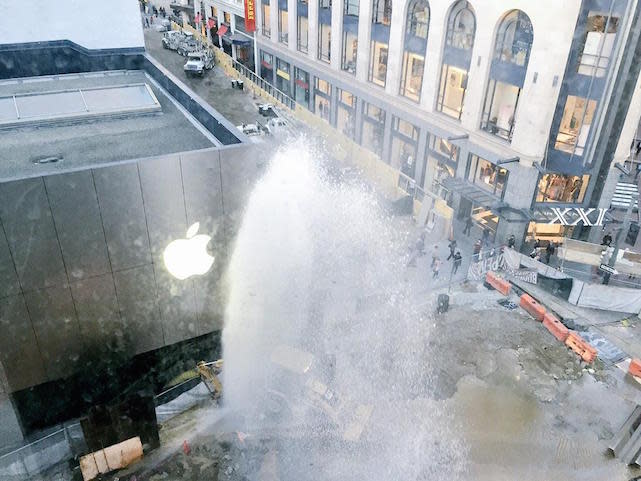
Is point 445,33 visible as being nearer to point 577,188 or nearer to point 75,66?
point 577,188

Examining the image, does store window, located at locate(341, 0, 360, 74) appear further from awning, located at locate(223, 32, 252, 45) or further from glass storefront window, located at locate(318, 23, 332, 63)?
awning, located at locate(223, 32, 252, 45)

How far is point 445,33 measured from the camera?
78.2 feet

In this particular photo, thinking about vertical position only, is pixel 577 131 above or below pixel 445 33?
below

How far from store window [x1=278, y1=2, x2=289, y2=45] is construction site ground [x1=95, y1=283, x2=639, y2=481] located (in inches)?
1175

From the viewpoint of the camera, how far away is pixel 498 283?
1944 cm

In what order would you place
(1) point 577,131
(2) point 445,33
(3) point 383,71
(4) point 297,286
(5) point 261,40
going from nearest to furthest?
(4) point 297,286 < (1) point 577,131 < (2) point 445,33 < (3) point 383,71 < (5) point 261,40

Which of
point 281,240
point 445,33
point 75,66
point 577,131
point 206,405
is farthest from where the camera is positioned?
point 445,33

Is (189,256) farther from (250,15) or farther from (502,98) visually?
(250,15)

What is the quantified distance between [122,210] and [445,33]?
20.6 meters

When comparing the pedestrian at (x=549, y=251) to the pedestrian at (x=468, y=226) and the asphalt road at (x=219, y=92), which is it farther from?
the asphalt road at (x=219, y=92)

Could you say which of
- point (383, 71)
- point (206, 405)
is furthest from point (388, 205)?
point (206, 405)

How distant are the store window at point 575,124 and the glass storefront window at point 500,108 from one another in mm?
2084

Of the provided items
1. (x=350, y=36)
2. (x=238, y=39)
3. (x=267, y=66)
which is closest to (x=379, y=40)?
(x=350, y=36)

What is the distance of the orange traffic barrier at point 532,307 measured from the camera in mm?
17891
